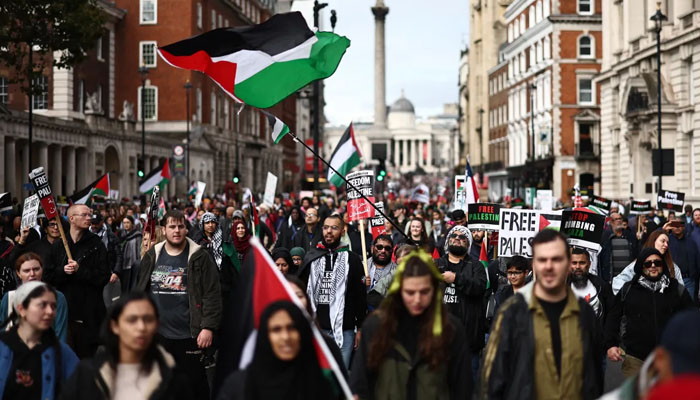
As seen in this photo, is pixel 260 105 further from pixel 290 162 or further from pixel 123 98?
pixel 290 162

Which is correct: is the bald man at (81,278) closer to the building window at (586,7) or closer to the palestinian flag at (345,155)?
the palestinian flag at (345,155)

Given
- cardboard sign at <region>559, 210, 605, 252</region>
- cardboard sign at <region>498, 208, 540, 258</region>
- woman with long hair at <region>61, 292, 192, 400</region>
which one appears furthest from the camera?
cardboard sign at <region>498, 208, 540, 258</region>

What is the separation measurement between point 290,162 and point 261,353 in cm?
11434

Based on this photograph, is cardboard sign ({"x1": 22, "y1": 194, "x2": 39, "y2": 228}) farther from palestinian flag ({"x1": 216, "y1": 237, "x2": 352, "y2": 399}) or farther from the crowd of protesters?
palestinian flag ({"x1": 216, "y1": 237, "x2": 352, "y2": 399})

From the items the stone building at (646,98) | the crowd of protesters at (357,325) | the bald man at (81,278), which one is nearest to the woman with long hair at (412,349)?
the crowd of protesters at (357,325)

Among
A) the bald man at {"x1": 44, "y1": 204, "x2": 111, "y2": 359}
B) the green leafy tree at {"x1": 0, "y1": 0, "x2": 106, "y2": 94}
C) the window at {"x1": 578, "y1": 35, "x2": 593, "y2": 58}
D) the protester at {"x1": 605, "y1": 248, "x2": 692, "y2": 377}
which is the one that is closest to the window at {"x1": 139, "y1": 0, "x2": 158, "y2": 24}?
the window at {"x1": 578, "y1": 35, "x2": 593, "y2": 58}

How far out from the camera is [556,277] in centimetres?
554

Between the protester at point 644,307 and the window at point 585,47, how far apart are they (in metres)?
58.4

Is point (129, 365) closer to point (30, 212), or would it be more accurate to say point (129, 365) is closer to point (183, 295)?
point (183, 295)

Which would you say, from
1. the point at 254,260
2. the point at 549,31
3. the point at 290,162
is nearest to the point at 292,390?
the point at 254,260

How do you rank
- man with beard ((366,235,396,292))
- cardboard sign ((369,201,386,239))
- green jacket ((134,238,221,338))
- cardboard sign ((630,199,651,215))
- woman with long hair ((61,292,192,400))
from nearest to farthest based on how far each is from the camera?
1. woman with long hair ((61,292,192,400))
2. green jacket ((134,238,221,338))
3. man with beard ((366,235,396,292))
4. cardboard sign ((369,201,386,239))
5. cardboard sign ((630,199,651,215))

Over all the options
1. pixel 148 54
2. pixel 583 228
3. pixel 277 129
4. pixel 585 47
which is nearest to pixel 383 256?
pixel 583 228

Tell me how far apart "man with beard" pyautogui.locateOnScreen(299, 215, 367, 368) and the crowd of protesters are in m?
0.01

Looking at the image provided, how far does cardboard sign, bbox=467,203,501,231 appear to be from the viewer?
13.7 metres
